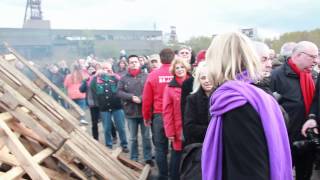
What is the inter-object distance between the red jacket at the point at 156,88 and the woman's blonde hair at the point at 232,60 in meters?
3.32

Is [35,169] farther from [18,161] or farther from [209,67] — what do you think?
[209,67]

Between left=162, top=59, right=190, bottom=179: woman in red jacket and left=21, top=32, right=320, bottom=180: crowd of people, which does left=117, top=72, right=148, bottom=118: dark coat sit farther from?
left=162, top=59, right=190, bottom=179: woman in red jacket

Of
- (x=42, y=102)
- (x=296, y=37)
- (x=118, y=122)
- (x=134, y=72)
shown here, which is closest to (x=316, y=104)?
(x=134, y=72)

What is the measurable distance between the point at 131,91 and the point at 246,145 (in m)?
4.79

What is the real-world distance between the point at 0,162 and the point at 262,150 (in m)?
2.94

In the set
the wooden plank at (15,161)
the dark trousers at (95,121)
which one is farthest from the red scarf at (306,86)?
the dark trousers at (95,121)

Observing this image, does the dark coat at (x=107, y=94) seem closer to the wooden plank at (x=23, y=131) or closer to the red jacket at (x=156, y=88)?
the red jacket at (x=156, y=88)

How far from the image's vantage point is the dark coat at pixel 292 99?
4.17 metres

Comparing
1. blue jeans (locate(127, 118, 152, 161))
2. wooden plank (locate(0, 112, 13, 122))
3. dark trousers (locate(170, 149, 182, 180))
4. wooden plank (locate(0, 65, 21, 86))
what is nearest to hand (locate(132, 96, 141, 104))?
blue jeans (locate(127, 118, 152, 161))

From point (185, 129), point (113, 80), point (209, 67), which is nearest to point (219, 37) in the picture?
point (209, 67)

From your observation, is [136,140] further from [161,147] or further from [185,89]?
[185,89]

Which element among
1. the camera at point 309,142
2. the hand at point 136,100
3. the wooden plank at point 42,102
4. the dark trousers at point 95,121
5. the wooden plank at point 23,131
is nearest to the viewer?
the camera at point 309,142

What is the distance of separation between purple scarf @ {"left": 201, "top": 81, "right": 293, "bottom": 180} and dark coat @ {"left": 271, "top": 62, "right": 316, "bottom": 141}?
2.35 m

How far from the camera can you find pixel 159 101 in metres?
5.38
